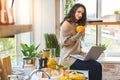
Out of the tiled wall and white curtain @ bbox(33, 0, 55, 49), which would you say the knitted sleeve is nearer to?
white curtain @ bbox(33, 0, 55, 49)

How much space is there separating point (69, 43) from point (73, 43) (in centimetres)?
6

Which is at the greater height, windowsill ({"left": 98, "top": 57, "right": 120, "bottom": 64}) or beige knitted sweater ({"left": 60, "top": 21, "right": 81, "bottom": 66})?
beige knitted sweater ({"left": 60, "top": 21, "right": 81, "bottom": 66})

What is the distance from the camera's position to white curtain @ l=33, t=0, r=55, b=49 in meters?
3.79

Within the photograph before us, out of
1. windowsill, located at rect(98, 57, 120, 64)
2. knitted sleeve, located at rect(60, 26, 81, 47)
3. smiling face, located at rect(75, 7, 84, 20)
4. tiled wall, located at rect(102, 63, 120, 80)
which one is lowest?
tiled wall, located at rect(102, 63, 120, 80)

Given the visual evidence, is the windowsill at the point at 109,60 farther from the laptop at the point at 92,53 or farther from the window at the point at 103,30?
the laptop at the point at 92,53

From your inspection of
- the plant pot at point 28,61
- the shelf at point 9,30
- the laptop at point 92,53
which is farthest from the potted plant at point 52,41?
the shelf at point 9,30

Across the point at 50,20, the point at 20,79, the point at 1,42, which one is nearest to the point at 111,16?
the point at 50,20

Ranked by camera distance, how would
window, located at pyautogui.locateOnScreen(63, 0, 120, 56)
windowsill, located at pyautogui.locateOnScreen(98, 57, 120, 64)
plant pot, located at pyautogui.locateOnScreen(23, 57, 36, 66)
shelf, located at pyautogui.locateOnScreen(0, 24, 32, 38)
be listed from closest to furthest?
shelf, located at pyautogui.locateOnScreen(0, 24, 32, 38), plant pot, located at pyautogui.locateOnScreen(23, 57, 36, 66), windowsill, located at pyautogui.locateOnScreen(98, 57, 120, 64), window, located at pyautogui.locateOnScreen(63, 0, 120, 56)

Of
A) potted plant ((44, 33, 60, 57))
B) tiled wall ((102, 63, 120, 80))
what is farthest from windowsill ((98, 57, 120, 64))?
potted plant ((44, 33, 60, 57))

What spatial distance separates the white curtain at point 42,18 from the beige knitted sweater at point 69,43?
A: 0.75m

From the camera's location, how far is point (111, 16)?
441cm

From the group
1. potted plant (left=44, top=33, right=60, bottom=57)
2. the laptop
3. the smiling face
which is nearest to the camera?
the laptop

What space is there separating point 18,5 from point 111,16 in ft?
5.71

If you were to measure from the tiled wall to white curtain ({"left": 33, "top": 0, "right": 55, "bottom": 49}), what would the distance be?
1021 mm
